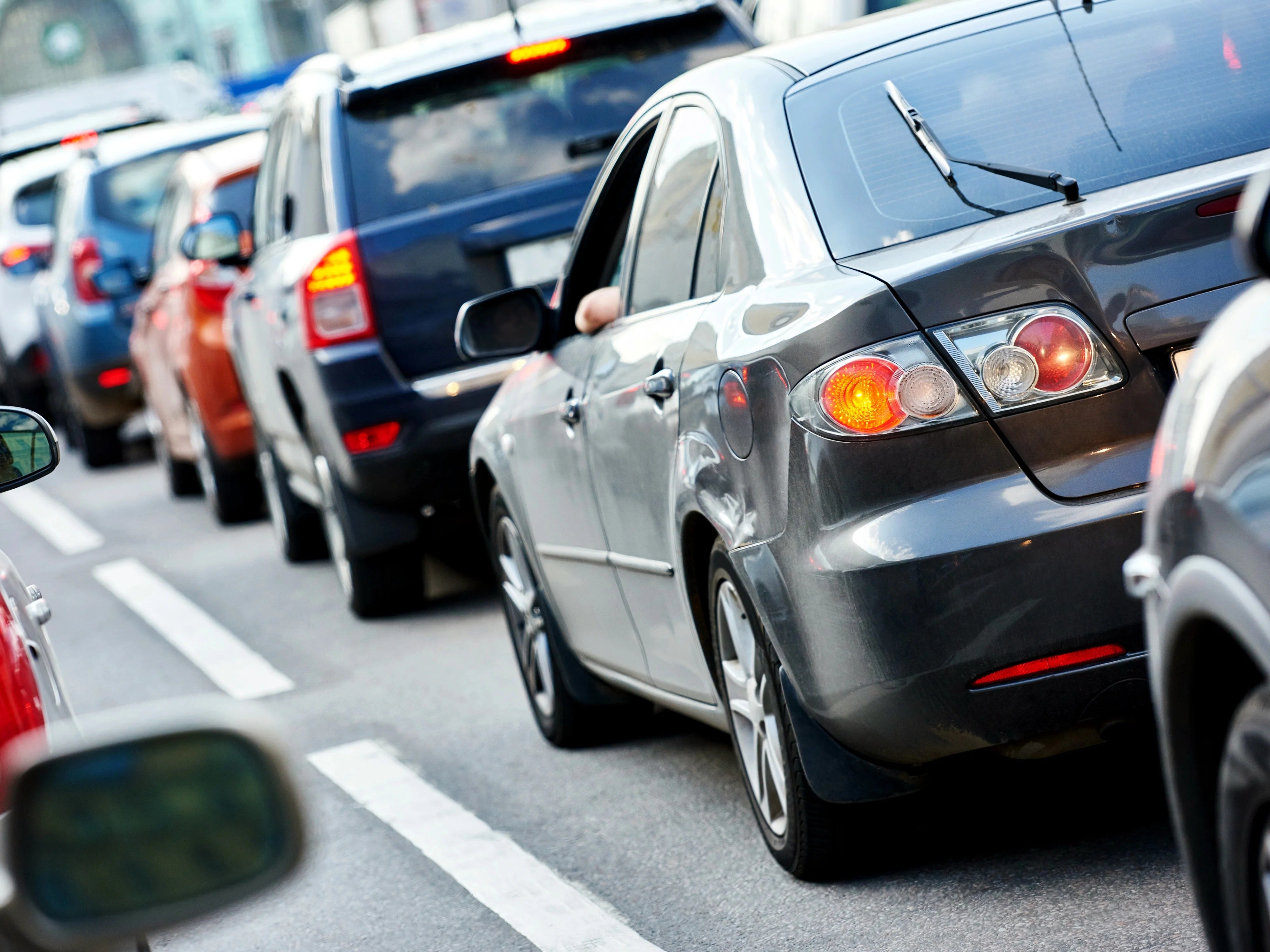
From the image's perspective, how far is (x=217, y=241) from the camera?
34.8 feet

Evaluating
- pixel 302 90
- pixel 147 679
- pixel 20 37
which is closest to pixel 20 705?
pixel 147 679

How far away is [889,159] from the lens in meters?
4.42

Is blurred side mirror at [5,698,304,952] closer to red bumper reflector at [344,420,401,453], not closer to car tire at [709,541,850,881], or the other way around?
car tire at [709,541,850,881]

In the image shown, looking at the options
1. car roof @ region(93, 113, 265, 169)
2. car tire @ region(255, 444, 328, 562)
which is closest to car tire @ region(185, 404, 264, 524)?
car tire @ region(255, 444, 328, 562)

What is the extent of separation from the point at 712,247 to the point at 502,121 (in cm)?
391

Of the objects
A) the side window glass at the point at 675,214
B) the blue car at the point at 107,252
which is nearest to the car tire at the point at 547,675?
the side window glass at the point at 675,214

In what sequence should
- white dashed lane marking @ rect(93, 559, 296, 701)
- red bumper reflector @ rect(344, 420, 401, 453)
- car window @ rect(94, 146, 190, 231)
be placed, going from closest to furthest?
white dashed lane marking @ rect(93, 559, 296, 701)
red bumper reflector @ rect(344, 420, 401, 453)
car window @ rect(94, 146, 190, 231)

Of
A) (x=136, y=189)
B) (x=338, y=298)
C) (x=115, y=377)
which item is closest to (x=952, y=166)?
(x=338, y=298)

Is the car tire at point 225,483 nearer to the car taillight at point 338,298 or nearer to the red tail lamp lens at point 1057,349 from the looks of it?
the car taillight at point 338,298

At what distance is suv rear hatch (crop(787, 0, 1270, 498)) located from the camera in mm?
3926

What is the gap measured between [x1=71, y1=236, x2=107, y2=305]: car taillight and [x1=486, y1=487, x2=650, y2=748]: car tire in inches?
355

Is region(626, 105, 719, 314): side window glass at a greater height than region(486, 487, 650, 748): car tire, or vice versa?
region(626, 105, 719, 314): side window glass

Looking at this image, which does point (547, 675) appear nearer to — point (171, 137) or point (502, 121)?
point (502, 121)

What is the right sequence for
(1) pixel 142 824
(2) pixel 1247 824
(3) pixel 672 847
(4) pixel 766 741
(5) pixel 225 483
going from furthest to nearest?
(5) pixel 225 483, (3) pixel 672 847, (4) pixel 766 741, (2) pixel 1247 824, (1) pixel 142 824
